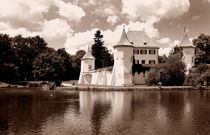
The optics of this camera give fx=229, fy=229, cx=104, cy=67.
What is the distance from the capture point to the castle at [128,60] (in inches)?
1766

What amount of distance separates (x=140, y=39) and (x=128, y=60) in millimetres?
12003

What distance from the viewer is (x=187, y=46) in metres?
48.7

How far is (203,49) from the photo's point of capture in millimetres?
57625

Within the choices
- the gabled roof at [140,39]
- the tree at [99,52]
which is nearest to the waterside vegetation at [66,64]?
the tree at [99,52]

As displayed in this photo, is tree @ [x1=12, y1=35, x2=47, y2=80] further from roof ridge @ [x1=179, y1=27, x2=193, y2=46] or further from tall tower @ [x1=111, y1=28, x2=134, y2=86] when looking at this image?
roof ridge @ [x1=179, y1=27, x2=193, y2=46]

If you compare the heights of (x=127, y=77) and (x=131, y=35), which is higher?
(x=131, y=35)

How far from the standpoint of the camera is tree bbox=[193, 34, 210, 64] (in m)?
55.6

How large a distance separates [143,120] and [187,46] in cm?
3774

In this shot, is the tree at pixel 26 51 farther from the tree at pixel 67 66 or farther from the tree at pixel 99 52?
the tree at pixel 99 52

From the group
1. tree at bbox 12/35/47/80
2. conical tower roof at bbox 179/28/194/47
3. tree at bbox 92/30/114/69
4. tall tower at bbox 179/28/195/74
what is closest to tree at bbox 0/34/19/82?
tree at bbox 12/35/47/80

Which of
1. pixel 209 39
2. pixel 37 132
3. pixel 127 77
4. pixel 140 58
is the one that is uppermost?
pixel 209 39

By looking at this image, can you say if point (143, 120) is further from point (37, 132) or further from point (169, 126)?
point (37, 132)

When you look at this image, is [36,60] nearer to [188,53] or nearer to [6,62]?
[6,62]

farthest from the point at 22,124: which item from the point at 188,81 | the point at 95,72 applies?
the point at 95,72
